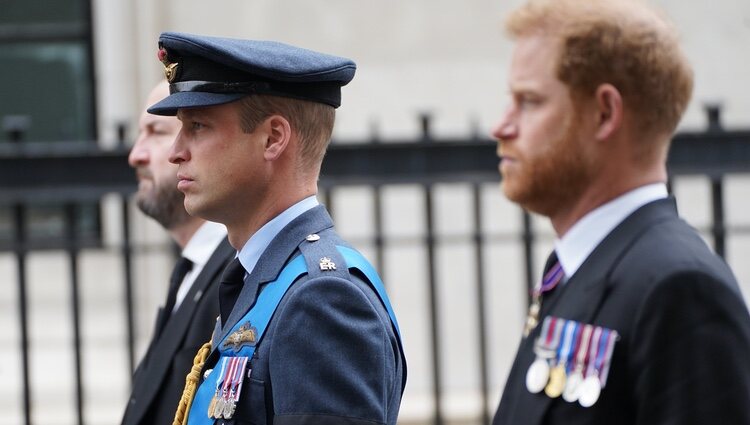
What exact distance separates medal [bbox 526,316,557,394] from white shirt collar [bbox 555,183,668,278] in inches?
4.5

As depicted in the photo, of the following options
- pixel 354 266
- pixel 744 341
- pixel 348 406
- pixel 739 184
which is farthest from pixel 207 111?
pixel 739 184

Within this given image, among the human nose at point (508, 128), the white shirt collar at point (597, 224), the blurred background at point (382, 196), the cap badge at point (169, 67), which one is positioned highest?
the cap badge at point (169, 67)

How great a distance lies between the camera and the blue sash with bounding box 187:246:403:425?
2520 millimetres

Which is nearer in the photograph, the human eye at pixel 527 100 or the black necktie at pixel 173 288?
the human eye at pixel 527 100

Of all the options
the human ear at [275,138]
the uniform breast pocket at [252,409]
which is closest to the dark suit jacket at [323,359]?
the uniform breast pocket at [252,409]

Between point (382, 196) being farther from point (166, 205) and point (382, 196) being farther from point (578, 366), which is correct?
point (578, 366)

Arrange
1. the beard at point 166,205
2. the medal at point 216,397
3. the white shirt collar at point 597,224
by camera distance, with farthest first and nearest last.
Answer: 1. the beard at point 166,205
2. the medal at point 216,397
3. the white shirt collar at point 597,224

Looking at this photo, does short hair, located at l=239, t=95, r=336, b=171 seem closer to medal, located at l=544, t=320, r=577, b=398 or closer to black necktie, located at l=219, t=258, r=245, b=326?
black necktie, located at l=219, t=258, r=245, b=326

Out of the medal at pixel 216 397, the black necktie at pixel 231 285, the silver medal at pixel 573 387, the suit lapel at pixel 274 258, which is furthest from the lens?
the black necktie at pixel 231 285

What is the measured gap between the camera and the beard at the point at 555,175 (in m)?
2.19

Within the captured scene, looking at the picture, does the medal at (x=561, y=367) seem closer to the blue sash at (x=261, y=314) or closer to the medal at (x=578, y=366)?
the medal at (x=578, y=366)

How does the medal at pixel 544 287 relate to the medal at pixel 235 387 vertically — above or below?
above

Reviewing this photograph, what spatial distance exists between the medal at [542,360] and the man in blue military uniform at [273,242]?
1.14ft

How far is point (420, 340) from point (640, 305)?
5.60m
